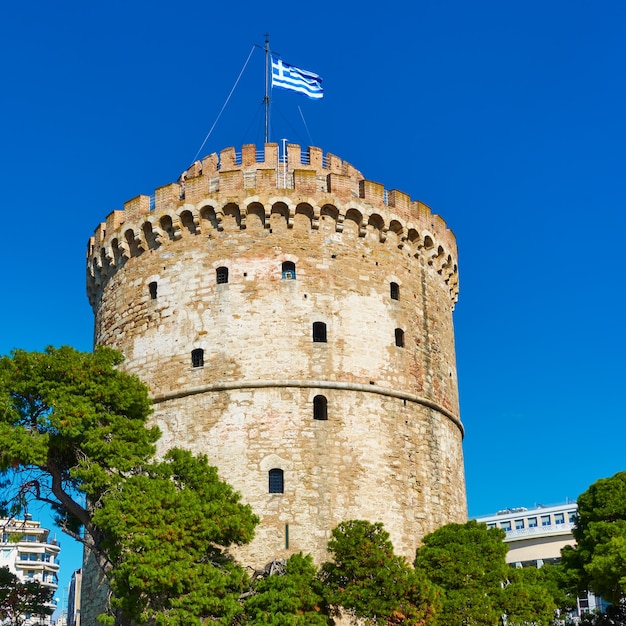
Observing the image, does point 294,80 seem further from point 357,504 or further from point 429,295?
point 357,504

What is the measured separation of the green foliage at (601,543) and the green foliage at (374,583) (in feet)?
11.4

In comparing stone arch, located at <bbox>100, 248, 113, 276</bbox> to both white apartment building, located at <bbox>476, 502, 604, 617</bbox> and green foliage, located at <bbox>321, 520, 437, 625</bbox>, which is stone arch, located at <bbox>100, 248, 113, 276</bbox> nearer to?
green foliage, located at <bbox>321, 520, 437, 625</bbox>

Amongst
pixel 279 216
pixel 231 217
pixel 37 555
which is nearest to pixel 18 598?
pixel 231 217

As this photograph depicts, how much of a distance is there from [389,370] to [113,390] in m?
6.86

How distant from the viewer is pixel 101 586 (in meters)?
22.1

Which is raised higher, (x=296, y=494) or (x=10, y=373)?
(x=10, y=373)

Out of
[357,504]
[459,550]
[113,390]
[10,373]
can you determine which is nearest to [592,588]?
[459,550]

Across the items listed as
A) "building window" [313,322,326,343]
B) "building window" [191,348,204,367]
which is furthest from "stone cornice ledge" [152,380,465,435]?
"building window" [313,322,326,343]

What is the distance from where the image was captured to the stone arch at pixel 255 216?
2280cm

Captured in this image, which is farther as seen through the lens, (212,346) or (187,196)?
(187,196)

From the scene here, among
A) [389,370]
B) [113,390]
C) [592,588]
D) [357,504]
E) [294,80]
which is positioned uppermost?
[294,80]

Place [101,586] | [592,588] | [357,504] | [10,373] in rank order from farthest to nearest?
[101,586]
[357,504]
[592,588]
[10,373]

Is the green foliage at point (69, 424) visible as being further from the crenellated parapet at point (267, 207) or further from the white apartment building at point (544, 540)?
the white apartment building at point (544, 540)

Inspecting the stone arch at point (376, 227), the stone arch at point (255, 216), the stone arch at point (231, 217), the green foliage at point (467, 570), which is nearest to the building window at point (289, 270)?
the stone arch at point (255, 216)
